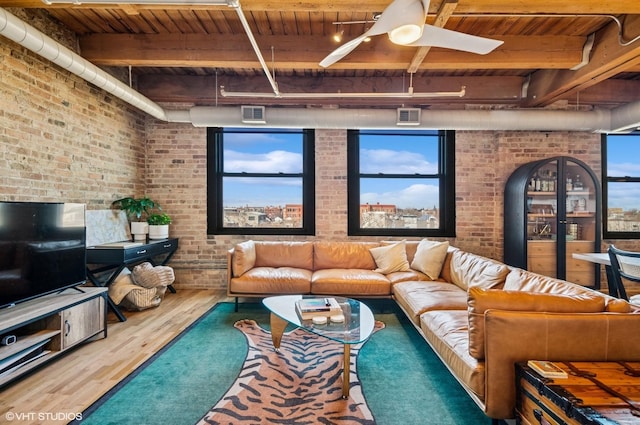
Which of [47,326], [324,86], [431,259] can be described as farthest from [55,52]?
[431,259]

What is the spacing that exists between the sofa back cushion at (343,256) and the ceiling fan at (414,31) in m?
2.63

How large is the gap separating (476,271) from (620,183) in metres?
3.76

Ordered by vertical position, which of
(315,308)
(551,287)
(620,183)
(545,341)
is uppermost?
(620,183)

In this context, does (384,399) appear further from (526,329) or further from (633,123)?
(633,123)

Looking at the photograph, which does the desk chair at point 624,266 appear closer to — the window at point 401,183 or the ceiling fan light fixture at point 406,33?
the window at point 401,183

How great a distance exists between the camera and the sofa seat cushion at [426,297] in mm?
2840

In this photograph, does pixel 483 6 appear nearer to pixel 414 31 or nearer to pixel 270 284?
pixel 414 31

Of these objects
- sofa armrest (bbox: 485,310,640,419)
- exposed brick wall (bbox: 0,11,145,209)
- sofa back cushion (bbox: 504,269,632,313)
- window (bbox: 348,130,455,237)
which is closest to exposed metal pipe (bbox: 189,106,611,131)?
window (bbox: 348,130,455,237)

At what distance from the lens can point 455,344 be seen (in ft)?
6.85

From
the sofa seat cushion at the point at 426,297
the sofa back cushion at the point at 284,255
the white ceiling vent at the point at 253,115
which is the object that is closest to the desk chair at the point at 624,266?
the sofa seat cushion at the point at 426,297

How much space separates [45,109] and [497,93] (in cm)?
547

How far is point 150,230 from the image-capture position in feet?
15.0

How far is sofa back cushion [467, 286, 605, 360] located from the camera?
1.77m

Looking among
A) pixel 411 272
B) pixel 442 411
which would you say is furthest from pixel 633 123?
pixel 442 411
